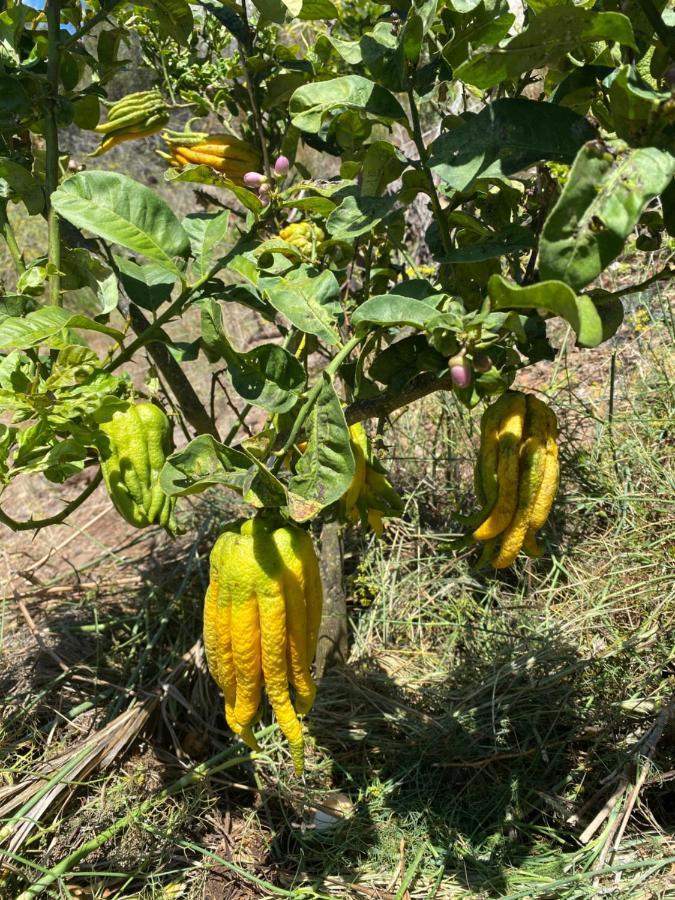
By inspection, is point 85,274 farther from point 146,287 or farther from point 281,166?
point 281,166

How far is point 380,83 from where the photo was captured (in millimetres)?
691

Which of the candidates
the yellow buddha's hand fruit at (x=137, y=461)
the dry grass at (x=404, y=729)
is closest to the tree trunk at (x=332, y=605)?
the dry grass at (x=404, y=729)

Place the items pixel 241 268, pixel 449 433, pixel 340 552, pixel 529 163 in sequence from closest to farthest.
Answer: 1. pixel 529 163
2. pixel 241 268
3. pixel 340 552
4. pixel 449 433

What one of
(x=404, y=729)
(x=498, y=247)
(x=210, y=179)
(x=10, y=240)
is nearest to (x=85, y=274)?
(x=10, y=240)

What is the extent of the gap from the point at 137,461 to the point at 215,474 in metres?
0.20

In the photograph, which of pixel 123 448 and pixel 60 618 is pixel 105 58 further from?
pixel 60 618

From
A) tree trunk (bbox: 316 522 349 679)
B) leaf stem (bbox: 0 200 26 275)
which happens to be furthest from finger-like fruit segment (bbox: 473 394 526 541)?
tree trunk (bbox: 316 522 349 679)

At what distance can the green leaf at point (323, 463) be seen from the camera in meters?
0.65

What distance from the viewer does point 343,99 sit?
683mm

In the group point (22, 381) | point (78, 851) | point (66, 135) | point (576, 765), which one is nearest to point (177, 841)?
point (78, 851)

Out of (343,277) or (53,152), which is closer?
(53,152)

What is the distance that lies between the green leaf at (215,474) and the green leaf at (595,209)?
289mm

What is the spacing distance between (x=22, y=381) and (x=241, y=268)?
25 centimetres

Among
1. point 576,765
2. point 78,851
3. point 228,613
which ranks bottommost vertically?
point 576,765
